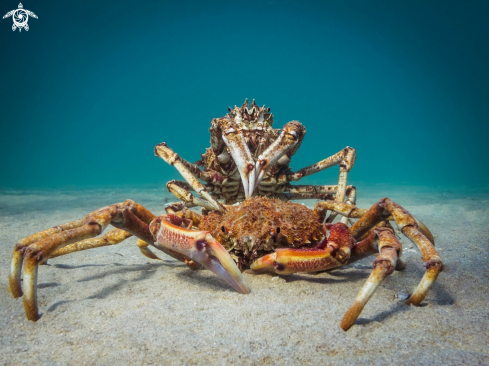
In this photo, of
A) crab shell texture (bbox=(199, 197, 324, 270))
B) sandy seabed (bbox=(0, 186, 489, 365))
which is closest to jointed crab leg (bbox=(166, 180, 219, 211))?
sandy seabed (bbox=(0, 186, 489, 365))

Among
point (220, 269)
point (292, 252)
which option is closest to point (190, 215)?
point (220, 269)

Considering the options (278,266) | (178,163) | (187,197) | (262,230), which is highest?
(178,163)

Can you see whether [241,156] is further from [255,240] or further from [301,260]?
[301,260]

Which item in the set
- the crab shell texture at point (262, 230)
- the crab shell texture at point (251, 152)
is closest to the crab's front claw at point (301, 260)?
the crab shell texture at point (262, 230)

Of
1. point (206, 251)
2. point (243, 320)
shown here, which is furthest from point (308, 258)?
point (206, 251)

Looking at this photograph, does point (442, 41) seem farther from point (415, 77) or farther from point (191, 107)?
point (191, 107)
